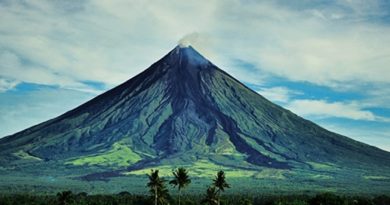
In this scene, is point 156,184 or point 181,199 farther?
point 181,199

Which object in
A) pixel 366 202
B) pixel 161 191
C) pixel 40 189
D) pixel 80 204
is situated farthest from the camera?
pixel 40 189

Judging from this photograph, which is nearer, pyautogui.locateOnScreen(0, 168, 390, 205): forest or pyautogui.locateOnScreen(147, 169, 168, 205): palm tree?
pyautogui.locateOnScreen(0, 168, 390, 205): forest

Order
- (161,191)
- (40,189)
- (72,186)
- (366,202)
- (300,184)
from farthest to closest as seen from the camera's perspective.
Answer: (300,184), (72,186), (40,189), (366,202), (161,191)

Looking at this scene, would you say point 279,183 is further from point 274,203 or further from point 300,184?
point 274,203

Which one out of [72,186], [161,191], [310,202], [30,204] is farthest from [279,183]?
[161,191]

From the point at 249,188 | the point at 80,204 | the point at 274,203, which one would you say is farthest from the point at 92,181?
the point at 274,203

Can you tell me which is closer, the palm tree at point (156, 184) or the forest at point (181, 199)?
the forest at point (181, 199)

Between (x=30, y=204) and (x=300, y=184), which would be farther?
(x=300, y=184)

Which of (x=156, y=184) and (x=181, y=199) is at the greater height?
(x=156, y=184)

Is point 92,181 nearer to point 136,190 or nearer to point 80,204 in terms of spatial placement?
point 136,190
